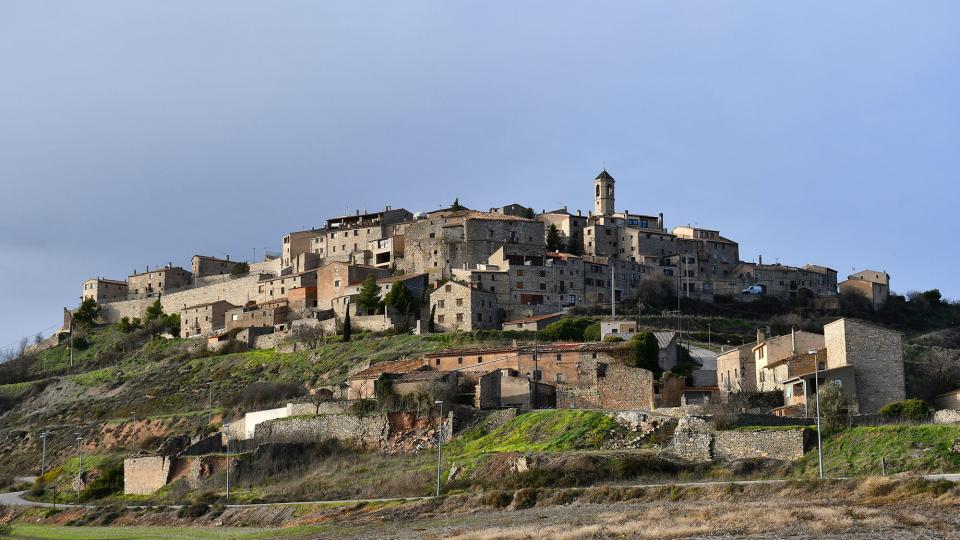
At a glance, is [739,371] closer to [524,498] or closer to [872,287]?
[524,498]

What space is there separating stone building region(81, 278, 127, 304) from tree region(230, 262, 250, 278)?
11.7 m

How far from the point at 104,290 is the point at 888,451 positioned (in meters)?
108

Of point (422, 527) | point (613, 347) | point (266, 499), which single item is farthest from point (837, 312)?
point (422, 527)

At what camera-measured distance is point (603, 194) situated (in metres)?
132

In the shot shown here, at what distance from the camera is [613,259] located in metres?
111

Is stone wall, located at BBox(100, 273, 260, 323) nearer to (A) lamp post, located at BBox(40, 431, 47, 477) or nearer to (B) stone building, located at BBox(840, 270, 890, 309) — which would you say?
(A) lamp post, located at BBox(40, 431, 47, 477)

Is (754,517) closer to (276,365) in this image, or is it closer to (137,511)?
(137,511)

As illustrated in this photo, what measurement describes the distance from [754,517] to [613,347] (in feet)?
116

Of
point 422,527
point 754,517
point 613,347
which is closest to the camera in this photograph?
point 754,517

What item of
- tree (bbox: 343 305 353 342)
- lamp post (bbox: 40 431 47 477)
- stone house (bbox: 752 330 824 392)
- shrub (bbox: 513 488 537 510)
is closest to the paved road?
shrub (bbox: 513 488 537 510)

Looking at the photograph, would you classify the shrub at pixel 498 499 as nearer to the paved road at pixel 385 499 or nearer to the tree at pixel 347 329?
the paved road at pixel 385 499

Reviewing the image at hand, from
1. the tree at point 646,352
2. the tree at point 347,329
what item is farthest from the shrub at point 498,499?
the tree at point 347,329

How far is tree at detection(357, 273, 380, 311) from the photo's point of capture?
3920 inches

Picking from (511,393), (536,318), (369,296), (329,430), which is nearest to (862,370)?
(511,393)
